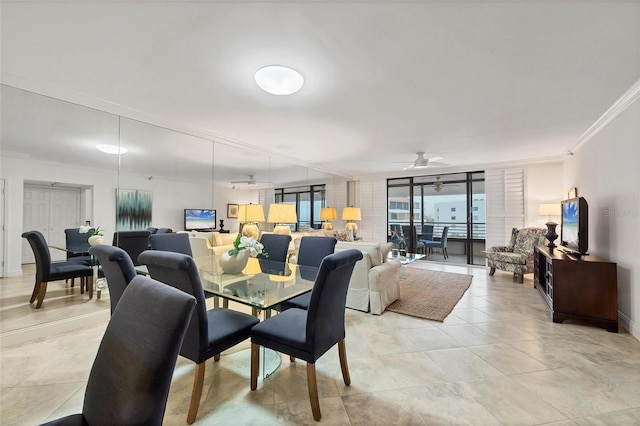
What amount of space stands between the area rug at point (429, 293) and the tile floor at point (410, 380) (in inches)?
15.9

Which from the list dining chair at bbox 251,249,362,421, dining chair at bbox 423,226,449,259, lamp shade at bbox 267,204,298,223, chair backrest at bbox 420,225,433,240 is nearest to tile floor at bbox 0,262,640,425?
dining chair at bbox 251,249,362,421

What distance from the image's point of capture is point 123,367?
0.85 m

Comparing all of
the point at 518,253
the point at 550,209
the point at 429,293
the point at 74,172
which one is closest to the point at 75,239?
the point at 74,172

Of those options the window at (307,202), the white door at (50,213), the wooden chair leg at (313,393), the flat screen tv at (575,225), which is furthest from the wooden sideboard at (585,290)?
the white door at (50,213)

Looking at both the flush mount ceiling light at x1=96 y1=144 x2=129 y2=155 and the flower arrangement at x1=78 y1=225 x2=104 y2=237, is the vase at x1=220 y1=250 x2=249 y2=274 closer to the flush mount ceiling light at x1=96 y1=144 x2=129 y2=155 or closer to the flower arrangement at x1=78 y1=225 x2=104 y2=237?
the flower arrangement at x1=78 y1=225 x2=104 y2=237

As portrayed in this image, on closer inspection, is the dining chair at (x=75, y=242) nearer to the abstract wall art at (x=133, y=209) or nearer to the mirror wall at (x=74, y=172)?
the mirror wall at (x=74, y=172)

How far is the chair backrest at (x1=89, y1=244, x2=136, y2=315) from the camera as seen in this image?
1.57 metres

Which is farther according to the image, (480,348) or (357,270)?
(357,270)

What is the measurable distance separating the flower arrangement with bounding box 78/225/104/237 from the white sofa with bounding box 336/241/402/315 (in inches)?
107

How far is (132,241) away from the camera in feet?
10.6

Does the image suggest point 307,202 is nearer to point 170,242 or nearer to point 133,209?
point 133,209

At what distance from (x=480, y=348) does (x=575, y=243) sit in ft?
7.41

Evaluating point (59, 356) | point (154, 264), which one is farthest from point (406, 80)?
point (59, 356)

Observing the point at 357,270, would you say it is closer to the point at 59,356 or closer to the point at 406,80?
the point at 406,80
